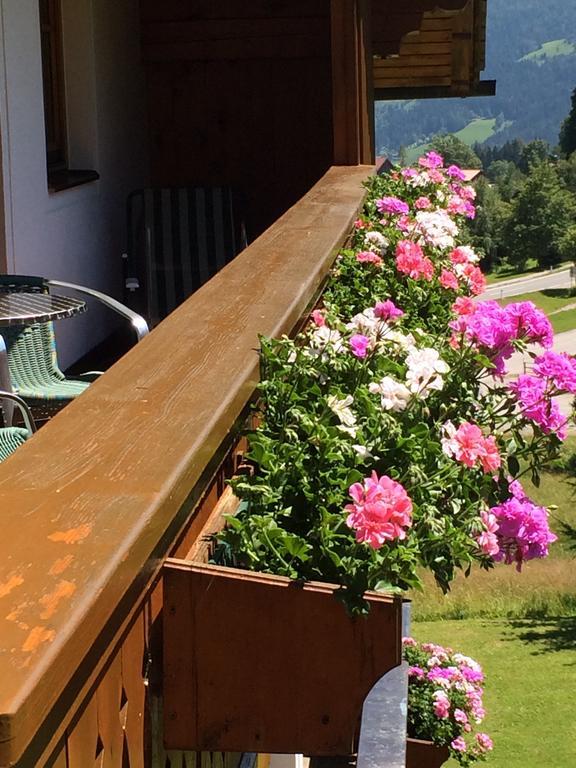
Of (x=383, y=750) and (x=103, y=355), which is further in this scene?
(x=103, y=355)

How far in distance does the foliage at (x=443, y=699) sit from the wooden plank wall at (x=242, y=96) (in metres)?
3.82

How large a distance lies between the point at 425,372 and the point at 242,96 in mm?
5955

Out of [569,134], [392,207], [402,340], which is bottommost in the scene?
[402,340]

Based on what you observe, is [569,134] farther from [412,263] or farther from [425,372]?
[425,372]

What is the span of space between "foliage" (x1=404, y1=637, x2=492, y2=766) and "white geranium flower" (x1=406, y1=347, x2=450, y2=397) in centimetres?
764

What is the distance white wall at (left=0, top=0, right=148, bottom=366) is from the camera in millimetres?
5102

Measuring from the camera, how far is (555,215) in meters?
80.6

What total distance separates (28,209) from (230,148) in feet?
8.77

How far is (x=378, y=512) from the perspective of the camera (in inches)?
59.2

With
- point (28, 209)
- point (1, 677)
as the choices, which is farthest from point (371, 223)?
point (1, 677)

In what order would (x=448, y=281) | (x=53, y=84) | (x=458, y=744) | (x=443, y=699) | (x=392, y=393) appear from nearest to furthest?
1. (x=392, y=393)
2. (x=448, y=281)
3. (x=53, y=84)
4. (x=443, y=699)
5. (x=458, y=744)

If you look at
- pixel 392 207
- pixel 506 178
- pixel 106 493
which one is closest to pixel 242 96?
pixel 392 207

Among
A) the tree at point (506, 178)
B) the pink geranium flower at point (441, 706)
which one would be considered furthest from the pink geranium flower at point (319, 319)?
the tree at point (506, 178)

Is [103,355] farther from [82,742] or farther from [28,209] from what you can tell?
[82,742]
